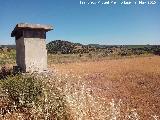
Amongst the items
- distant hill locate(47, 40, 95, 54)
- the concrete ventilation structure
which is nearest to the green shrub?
the concrete ventilation structure

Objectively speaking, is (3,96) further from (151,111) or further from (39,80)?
(151,111)

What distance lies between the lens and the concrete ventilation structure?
980 cm

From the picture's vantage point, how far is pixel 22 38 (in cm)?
1008

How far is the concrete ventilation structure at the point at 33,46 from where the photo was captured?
980cm

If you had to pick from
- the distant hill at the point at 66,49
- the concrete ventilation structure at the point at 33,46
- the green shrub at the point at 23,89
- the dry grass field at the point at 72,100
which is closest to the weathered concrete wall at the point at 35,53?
the concrete ventilation structure at the point at 33,46

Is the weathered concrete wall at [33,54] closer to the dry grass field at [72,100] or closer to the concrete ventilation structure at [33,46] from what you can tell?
the concrete ventilation structure at [33,46]

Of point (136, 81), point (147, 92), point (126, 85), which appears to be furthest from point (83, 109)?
point (136, 81)

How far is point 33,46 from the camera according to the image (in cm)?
995

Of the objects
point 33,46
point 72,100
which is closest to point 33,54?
point 33,46

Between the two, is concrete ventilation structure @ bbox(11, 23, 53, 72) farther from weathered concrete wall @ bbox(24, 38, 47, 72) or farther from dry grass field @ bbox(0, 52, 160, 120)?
dry grass field @ bbox(0, 52, 160, 120)

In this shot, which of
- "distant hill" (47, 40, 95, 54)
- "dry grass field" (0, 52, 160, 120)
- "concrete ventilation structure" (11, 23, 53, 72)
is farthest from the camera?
"distant hill" (47, 40, 95, 54)

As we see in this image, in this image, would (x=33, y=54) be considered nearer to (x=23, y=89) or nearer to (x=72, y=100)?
→ (x=23, y=89)

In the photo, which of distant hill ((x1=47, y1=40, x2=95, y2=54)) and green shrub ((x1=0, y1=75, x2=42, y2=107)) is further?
distant hill ((x1=47, y1=40, x2=95, y2=54))

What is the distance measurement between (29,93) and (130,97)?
136 inches
